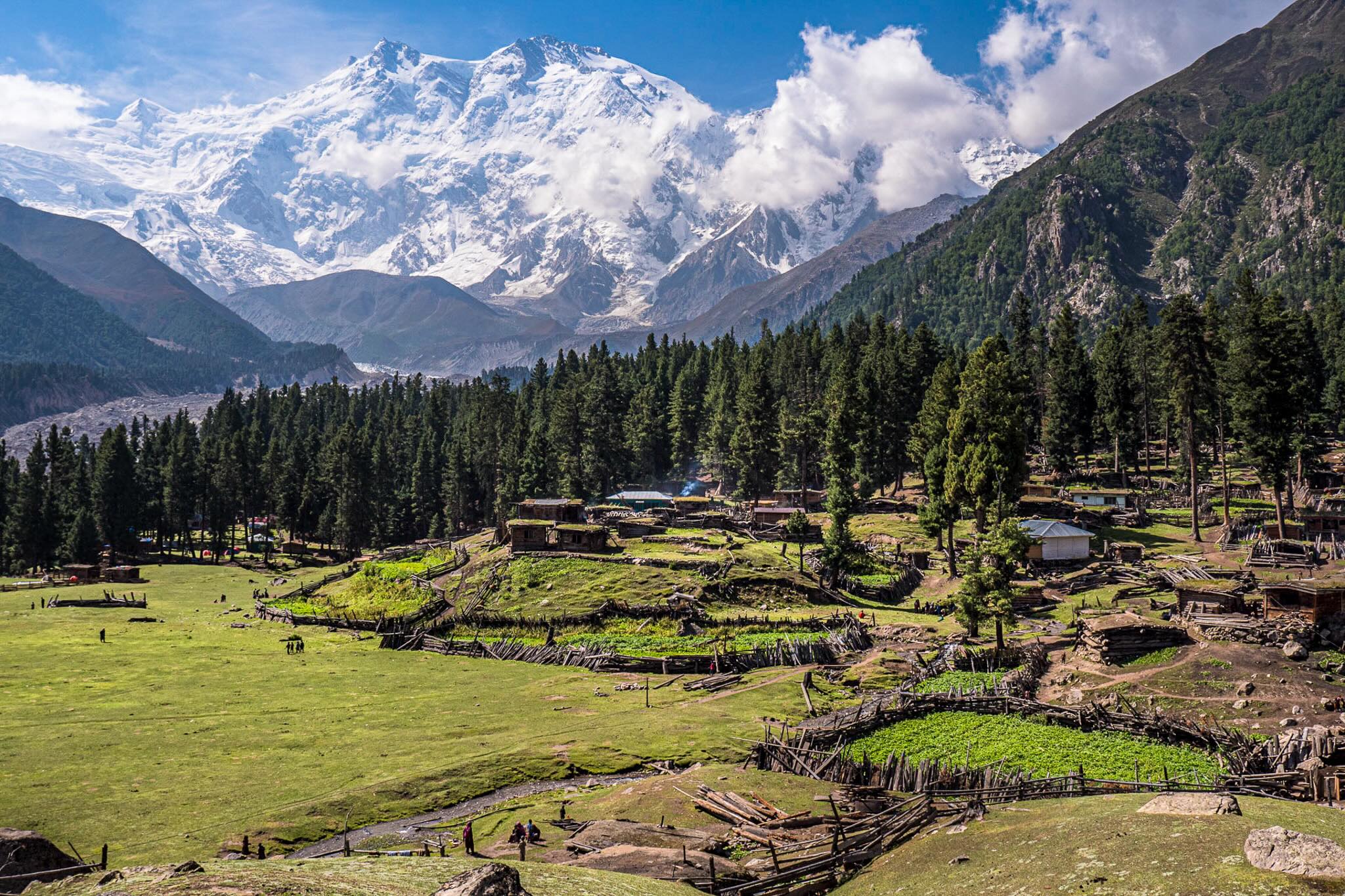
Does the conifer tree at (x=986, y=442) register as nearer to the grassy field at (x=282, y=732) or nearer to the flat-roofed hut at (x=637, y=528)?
the grassy field at (x=282, y=732)

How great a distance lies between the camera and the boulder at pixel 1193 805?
28.1 meters

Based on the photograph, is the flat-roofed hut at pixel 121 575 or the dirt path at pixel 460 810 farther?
the flat-roofed hut at pixel 121 575

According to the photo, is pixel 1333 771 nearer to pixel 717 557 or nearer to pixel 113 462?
pixel 717 557

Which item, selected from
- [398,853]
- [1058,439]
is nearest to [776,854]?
[398,853]

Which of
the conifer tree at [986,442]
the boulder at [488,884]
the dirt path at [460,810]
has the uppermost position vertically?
the conifer tree at [986,442]

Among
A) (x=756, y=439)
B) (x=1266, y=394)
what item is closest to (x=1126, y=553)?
(x=1266, y=394)

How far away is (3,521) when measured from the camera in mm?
146750

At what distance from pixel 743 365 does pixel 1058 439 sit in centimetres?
6485

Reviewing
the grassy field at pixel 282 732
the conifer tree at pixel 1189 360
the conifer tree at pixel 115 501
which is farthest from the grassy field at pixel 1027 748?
the conifer tree at pixel 115 501

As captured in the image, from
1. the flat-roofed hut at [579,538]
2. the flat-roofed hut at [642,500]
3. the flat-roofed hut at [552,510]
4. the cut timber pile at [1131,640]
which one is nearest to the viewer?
the cut timber pile at [1131,640]

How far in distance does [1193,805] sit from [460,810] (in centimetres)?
2925

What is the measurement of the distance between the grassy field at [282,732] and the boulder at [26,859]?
5.74 m

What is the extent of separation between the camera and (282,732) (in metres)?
52.5

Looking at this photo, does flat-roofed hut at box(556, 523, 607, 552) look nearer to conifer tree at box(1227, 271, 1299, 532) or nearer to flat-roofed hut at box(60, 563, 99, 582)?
conifer tree at box(1227, 271, 1299, 532)
